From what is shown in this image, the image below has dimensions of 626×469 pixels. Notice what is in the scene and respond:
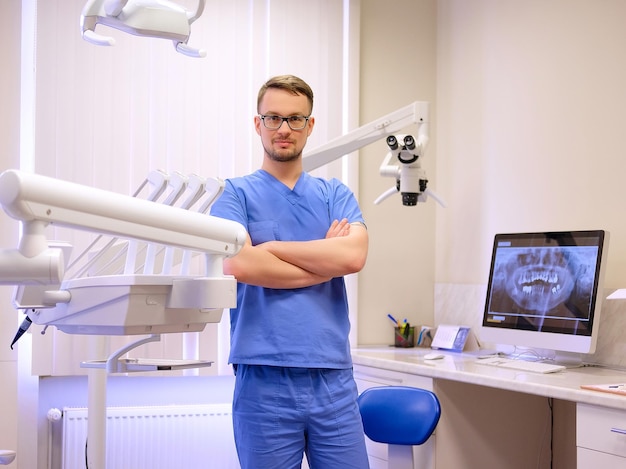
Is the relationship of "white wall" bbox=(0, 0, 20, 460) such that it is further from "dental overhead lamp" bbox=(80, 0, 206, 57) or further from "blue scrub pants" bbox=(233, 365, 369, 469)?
"dental overhead lamp" bbox=(80, 0, 206, 57)

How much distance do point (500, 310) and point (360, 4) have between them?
1.58 meters

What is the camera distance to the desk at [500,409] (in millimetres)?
2328

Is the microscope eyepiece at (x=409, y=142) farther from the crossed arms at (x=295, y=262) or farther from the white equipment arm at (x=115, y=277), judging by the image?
the white equipment arm at (x=115, y=277)

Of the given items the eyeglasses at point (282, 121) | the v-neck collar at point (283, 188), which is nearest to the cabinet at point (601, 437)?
the v-neck collar at point (283, 188)

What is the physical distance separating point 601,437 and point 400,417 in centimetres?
59

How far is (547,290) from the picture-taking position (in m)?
2.93

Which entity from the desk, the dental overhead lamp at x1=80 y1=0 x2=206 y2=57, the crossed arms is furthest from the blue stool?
the dental overhead lamp at x1=80 y1=0 x2=206 y2=57

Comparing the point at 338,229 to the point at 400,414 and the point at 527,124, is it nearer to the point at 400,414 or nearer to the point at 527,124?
the point at 400,414

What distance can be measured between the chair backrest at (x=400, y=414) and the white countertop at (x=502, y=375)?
22cm

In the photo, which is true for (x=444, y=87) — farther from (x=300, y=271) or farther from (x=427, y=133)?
(x=300, y=271)

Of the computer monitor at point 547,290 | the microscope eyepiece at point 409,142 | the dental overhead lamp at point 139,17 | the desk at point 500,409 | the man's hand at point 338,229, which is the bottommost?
the desk at point 500,409

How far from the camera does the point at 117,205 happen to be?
44.9 inches

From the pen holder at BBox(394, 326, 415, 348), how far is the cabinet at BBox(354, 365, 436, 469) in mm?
447

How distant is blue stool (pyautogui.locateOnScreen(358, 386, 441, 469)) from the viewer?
2.46 m
